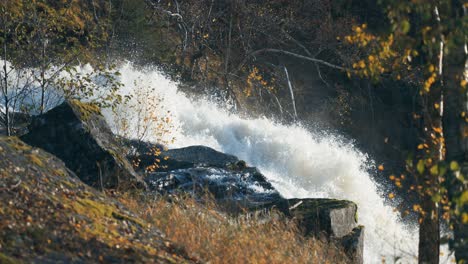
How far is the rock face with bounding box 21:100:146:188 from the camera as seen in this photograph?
349 inches

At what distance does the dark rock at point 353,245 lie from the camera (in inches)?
414

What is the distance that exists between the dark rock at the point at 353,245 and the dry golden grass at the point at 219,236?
2001 millimetres

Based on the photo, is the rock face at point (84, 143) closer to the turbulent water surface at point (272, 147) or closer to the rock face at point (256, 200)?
the rock face at point (256, 200)

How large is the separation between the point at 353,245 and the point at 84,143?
13.5ft

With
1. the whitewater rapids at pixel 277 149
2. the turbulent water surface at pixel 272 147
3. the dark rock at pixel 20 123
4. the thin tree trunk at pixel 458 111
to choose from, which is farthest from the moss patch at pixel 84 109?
the whitewater rapids at pixel 277 149

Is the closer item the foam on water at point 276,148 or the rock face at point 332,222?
the rock face at point 332,222

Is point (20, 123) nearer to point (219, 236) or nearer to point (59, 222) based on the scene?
point (219, 236)

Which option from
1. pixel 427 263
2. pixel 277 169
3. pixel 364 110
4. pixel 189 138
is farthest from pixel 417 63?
pixel 427 263

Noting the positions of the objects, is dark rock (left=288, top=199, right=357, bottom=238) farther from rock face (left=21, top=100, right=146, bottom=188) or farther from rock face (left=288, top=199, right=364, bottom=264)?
rock face (left=21, top=100, right=146, bottom=188)

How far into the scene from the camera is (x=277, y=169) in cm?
1956

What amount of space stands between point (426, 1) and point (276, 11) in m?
20.2

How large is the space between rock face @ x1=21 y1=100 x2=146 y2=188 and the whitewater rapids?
8092 mm

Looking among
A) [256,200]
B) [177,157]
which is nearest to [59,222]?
[256,200]

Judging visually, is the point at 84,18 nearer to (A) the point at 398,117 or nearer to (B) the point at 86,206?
(A) the point at 398,117
